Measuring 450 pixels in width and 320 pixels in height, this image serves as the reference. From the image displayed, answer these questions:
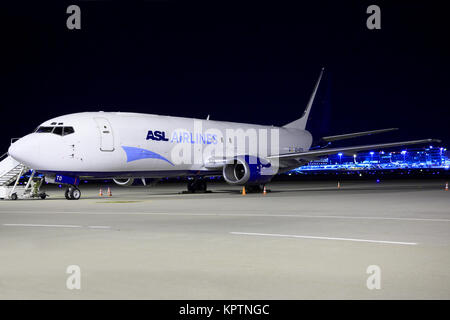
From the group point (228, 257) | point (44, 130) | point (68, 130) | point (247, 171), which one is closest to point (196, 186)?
point (247, 171)

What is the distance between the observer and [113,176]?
901 inches

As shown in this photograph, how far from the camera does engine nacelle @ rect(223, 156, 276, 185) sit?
24984mm

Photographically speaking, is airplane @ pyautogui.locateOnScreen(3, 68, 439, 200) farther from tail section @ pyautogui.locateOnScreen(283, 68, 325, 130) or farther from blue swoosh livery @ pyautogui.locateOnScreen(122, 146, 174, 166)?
tail section @ pyautogui.locateOnScreen(283, 68, 325, 130)

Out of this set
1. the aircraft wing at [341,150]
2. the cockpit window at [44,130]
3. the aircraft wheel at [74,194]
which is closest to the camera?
the cockpit window at [44,130]

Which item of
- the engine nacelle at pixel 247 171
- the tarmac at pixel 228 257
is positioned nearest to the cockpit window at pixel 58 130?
the engine nacelle at pixel 247 171

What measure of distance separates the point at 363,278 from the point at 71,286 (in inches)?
124

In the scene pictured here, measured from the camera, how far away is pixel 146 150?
2358 centimetres

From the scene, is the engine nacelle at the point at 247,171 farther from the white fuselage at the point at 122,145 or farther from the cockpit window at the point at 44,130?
the cockpit window at the point at 44,130

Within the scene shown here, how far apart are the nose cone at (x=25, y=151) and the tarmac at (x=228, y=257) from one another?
24.9ft

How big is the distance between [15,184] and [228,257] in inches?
717

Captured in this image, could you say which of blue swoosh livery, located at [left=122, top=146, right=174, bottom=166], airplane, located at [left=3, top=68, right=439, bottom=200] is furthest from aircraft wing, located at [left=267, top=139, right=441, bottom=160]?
blue swoosh livery, located at [left=122, top=146, right=174, bottom=166]

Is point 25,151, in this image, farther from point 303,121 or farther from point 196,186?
point 303,121

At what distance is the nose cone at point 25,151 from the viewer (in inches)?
798

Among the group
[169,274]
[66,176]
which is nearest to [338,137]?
[66,176]
